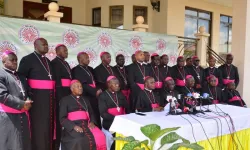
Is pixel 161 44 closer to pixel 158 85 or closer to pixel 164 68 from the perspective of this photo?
pixel 164 68

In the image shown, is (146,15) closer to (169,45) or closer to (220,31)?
(169,45)

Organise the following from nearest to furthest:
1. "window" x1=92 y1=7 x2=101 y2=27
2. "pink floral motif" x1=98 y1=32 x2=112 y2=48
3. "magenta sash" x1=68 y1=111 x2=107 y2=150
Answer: "magenta sash" x1=68 y1=111 x2=107 y2=150
"pink floral motif" x1=98 y1=32 x2=112 y2=48
"window" x1=92 y1=7 x2=101 y2=27

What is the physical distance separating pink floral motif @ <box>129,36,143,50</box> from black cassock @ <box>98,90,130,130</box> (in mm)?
2436

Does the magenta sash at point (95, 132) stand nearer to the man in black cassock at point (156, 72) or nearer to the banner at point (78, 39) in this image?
the banner at point (78, 39)

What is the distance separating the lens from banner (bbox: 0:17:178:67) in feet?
15.7

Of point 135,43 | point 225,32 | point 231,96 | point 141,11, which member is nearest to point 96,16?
point 141,11

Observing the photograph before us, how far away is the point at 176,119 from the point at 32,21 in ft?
10.7

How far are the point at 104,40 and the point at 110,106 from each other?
222 cm

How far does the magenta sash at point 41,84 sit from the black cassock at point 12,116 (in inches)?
19.2

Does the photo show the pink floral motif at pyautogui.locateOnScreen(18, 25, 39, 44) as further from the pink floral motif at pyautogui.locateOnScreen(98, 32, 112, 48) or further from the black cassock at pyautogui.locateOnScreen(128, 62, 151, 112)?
the black cassock at pyautogui.locateOnScreen(128, 62, 151, 112)

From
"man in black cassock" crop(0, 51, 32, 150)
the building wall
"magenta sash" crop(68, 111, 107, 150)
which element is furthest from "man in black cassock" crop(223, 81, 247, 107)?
"man in black cassock" crop(0, 51, 32, 150)

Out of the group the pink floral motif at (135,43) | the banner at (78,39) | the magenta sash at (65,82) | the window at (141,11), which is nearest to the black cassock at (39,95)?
the magenta sash at (65,82)

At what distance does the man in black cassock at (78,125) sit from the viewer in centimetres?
368

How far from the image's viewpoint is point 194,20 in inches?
428
